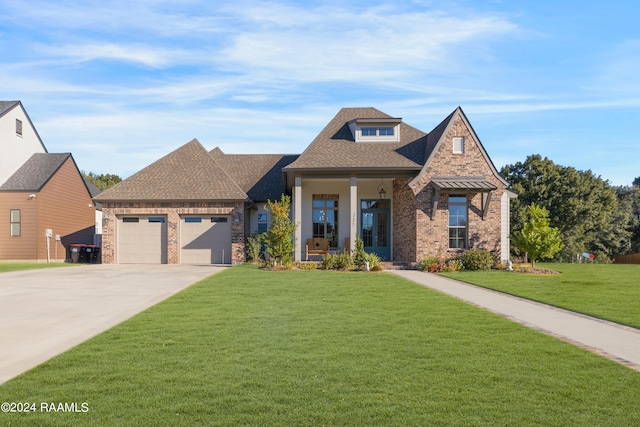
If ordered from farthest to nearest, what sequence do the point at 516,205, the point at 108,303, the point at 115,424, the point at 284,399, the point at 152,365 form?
the point at 516,205 → the point at 108,303 → the point at 152,365 → the point at 284,399 → the point at 115,424

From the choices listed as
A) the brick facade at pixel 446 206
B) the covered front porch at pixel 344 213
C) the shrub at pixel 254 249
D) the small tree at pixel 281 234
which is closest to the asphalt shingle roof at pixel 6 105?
the shrub at pixel 254 249

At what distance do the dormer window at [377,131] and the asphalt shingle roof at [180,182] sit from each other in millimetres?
6592

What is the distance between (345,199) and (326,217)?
1.37 m

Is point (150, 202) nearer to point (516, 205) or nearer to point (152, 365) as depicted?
point (152, 365)

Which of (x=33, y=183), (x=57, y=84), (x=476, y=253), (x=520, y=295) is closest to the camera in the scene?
(x=520, y=295)

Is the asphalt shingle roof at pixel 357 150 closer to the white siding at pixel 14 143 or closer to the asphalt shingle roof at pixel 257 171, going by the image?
the asphalt shingle roof at pixel 257 171

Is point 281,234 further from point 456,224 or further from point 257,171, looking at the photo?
point 257,171

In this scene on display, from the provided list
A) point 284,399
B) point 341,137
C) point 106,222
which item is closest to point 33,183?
point 106,222

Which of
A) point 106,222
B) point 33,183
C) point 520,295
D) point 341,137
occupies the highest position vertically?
point 341,137

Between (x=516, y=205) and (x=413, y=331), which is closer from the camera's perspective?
(x=413, y=331)

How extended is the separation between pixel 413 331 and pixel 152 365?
3.93 m

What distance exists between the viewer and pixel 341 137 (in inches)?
938

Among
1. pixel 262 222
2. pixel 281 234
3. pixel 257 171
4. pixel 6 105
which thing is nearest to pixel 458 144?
pixel 281 234

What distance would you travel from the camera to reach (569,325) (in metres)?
8.17
